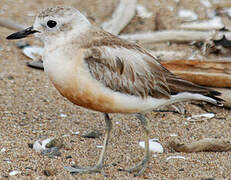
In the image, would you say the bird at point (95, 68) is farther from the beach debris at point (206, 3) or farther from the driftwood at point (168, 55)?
the beach debris at point (206, 3)

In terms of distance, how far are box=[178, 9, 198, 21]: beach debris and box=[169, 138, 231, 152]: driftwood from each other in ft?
15.8

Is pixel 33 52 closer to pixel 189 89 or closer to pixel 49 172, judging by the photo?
pixel 49 172

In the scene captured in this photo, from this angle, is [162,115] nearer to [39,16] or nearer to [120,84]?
[120,84]

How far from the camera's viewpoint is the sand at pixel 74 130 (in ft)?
13.8

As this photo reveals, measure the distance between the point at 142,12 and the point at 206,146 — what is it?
4976 mm

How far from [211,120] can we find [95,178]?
2046 millimetres

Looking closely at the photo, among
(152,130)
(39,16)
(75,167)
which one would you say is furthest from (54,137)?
(39,16)

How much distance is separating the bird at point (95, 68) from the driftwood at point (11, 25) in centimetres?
395

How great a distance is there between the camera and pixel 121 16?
8227 mm

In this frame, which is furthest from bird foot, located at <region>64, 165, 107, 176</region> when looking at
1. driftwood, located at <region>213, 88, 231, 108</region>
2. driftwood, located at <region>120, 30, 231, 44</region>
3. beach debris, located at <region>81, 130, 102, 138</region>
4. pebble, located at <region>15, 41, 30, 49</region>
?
pebble, located at <region>15, 41, 30, 49</region>

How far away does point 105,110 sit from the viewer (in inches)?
152

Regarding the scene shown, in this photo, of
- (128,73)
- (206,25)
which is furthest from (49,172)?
(206,25)

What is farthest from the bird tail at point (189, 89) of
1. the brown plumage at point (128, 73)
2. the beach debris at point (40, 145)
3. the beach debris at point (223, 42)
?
the beach debris at point (223, 42)

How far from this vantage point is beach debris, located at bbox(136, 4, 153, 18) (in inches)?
353
